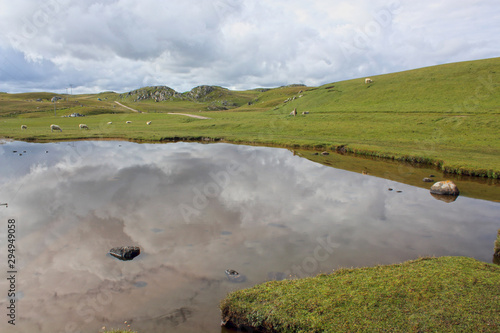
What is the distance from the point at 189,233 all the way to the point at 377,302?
11.7m

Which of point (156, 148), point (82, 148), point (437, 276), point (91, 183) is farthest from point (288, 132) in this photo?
point (437, 276)

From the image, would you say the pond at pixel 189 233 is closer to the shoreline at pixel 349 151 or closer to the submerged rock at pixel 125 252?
the submerged rock at pixel 125 252

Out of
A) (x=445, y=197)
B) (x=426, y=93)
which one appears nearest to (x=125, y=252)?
(x=445, y=197)

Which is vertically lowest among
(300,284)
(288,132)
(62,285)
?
(62,285)

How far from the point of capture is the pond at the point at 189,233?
12.5 m

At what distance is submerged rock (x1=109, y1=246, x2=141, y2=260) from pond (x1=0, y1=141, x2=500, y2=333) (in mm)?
318

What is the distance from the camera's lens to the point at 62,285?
1364cm

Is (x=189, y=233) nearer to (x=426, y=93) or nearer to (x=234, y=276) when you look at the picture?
(x=234, y=276)

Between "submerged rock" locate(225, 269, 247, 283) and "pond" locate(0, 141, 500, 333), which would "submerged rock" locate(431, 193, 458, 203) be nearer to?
"pond" locate(0, 141, 500, 333)

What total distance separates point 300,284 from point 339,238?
6910 millimetres

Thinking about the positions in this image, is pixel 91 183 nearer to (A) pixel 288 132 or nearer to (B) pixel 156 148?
(B) pixel 156 148

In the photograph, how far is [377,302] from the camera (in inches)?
436

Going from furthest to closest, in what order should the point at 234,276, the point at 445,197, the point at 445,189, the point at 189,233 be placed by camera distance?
the point at 445,189
the point at 445,197
the point at 189,233
the point at 234,276

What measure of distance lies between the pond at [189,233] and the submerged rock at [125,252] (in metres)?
0.32
